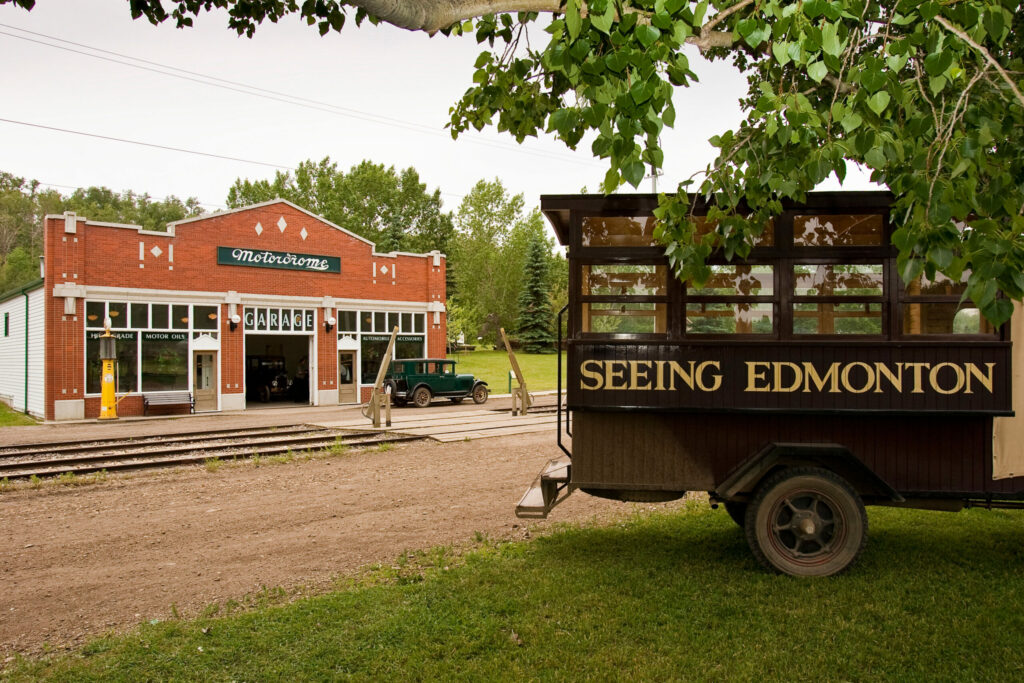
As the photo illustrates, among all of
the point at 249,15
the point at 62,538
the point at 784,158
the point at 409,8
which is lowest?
the point at 62,538

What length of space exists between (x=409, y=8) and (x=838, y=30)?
7.85ft

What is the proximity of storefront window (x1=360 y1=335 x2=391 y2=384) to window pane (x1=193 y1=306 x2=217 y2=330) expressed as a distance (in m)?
6.37

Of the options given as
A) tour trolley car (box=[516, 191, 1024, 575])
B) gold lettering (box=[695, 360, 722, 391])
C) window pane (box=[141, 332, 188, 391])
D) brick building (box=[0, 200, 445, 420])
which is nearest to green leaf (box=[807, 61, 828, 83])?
tour trolley car (box=[516, 191, 1024, 575])

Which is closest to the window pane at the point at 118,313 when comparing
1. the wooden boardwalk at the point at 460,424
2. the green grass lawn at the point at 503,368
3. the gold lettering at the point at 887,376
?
the wooden boardwalk at the point at 460,424

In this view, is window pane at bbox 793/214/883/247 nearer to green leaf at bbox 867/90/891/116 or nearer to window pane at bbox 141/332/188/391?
green leaf at bbox 867/90/891/116

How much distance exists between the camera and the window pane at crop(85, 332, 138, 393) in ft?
76.7

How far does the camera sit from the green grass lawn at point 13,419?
21.6m

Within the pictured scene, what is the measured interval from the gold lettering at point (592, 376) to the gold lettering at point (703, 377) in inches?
31.6

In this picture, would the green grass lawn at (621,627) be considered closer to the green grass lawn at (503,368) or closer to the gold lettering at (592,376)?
the gold lettering at (592,376)

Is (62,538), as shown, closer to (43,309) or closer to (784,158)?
(784,158)

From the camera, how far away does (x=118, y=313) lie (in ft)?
78.5

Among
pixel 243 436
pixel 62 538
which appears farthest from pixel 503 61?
pixel 243 436

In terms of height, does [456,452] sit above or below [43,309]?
below

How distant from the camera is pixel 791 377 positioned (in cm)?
559
